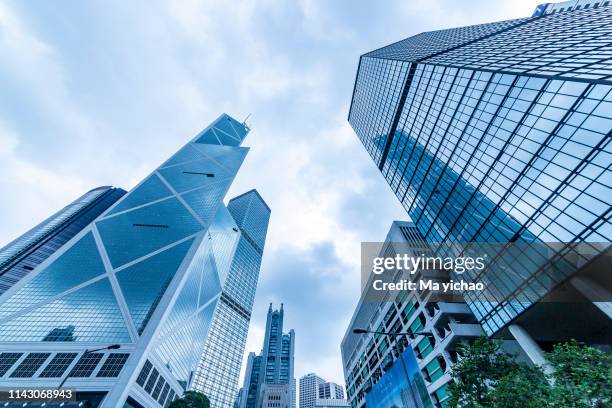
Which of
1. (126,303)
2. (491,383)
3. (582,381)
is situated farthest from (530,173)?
(126,303)

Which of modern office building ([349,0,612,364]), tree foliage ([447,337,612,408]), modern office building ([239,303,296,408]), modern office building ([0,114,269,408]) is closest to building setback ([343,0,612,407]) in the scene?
modern office building ([349,0,612,364])

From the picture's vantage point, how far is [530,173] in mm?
24016

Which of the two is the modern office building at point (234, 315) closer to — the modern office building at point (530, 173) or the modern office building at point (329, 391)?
the modern office building at point (329, 391)

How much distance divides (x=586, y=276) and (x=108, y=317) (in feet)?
228

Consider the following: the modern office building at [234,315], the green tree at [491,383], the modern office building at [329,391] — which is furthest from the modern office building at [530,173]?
the modern office building at [329,391]

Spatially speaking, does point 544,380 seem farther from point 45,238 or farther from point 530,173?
point 45,238

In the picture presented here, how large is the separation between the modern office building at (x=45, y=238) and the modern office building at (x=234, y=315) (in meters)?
66.8

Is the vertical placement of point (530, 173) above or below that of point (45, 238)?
below

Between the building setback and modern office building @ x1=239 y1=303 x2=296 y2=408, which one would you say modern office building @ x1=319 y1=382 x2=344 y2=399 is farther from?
the building setback

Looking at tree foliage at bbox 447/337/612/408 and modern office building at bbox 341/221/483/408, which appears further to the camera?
modern office building at bbox 341/221/483/408

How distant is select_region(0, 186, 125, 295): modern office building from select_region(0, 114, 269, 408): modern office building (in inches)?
1172

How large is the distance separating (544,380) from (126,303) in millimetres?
64705

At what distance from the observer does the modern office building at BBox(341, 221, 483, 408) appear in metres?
30.5

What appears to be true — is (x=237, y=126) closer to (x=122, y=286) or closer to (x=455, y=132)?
(x=122, y=286)
